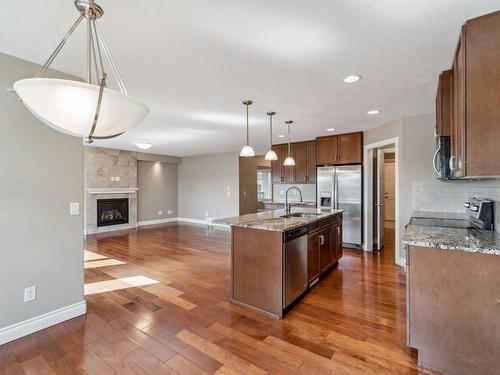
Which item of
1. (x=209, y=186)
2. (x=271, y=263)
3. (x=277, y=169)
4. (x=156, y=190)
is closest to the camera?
(x=271, y=263)

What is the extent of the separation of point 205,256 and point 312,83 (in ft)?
11.7

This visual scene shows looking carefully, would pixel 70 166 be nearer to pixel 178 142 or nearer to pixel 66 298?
pixel 66 298

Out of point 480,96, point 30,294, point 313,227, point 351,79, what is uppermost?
point 351,79

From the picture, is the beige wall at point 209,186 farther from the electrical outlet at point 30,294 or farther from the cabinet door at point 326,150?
the electrical outlet at point 30,294

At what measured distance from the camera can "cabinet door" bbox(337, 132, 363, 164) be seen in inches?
211

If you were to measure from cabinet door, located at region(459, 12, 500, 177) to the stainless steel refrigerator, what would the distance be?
12.4ft

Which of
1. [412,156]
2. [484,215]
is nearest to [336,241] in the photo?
[412,156]

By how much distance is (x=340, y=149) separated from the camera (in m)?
5.61

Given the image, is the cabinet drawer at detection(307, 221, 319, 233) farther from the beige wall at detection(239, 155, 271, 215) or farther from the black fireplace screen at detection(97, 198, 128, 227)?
the black fireplace screen at detection(97, 198, 128, 227)

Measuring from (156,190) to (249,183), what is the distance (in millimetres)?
3322

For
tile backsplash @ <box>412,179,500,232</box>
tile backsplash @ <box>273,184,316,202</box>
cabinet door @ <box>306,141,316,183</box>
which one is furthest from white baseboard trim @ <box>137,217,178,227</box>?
tile backsplash @ <box>412,179,500,232</box>

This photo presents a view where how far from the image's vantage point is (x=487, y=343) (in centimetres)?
170

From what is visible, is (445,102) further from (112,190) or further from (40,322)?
(112,190)

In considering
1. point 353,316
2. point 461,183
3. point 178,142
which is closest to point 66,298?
point 353,316
